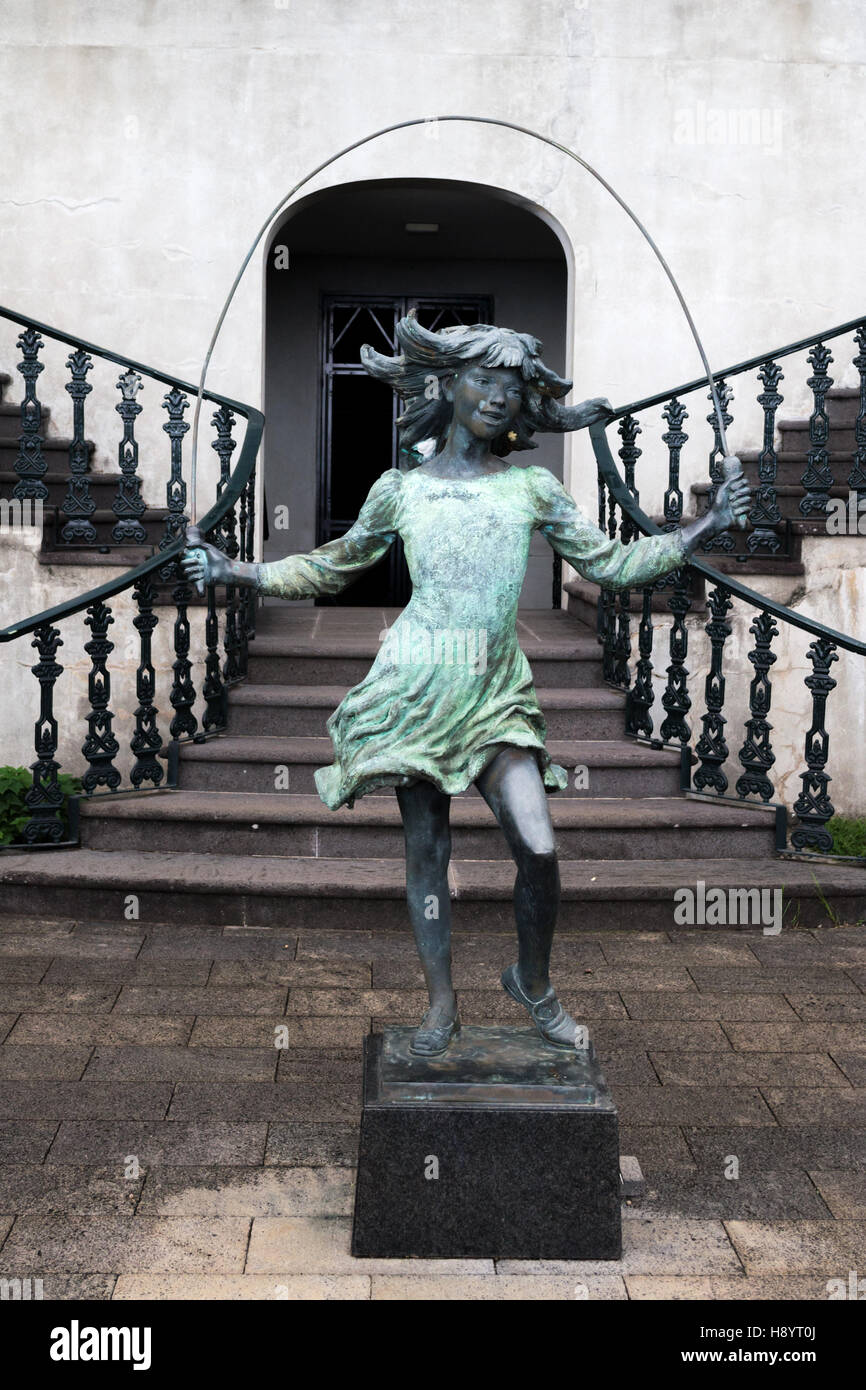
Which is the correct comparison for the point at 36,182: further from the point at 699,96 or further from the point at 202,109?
the point at 699,96

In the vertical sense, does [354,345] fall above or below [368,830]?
above

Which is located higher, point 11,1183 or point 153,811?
point 153,811

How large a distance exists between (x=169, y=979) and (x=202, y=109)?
5.73 m

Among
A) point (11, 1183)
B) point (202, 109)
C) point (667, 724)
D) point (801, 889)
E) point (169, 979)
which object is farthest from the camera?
point (202, 109)

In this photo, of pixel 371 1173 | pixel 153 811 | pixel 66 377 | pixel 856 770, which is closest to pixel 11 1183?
pixel 371 1173

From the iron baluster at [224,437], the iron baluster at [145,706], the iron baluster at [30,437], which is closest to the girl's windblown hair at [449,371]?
the iron baluster at [145,706]

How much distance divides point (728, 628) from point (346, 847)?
6.41ft

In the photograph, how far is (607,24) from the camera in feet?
29.1

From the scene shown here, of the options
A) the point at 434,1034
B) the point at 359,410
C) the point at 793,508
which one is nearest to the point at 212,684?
the point at 793,508

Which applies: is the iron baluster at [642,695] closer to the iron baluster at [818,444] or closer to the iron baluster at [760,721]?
the iron baluster at [760,721]

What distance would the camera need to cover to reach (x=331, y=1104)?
13.8 ft

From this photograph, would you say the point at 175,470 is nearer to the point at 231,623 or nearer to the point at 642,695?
the point at 231,623

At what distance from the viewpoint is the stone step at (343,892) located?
576 centimetres

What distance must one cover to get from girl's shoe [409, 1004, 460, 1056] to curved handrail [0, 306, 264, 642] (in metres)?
3.03
